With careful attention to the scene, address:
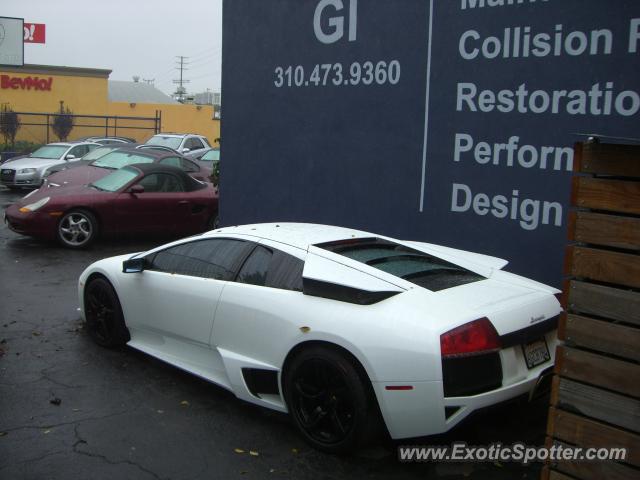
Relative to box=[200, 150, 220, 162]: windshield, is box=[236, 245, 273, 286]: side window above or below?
below

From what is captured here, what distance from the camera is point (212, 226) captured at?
12.7 meters

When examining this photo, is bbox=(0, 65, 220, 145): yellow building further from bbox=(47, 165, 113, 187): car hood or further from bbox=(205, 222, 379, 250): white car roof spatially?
bbox=(205, 222, 379, 250): white car roof

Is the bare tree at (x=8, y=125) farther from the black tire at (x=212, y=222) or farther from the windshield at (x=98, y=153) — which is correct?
the black tire at (x=212, y=222)

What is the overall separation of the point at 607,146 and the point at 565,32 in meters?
3.78

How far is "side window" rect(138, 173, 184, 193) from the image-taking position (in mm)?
11781

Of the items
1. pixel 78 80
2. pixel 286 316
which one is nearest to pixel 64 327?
pixel 286 316

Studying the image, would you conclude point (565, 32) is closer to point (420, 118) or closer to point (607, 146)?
point (420, 118)

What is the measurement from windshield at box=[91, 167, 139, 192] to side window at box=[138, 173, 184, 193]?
0.22 meters

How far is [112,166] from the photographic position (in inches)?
554

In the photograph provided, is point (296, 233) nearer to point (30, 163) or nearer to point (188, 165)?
point (188, 165)

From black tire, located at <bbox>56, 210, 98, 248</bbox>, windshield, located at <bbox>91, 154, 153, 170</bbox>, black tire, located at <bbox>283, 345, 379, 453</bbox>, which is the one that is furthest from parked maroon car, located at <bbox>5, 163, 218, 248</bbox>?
black tire, located at <bbox>283, 345, 379, 453</bbox>

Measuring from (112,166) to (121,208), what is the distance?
9.94 ft

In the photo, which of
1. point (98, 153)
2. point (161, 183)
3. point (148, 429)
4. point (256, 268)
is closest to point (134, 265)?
point (256, 268)

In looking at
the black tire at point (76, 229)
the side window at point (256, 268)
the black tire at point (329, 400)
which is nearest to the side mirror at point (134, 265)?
the side window at point (256, 268)
